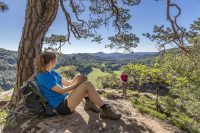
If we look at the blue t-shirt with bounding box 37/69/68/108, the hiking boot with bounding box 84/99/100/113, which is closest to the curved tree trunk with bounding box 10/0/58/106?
the hiking boot with bounding box 84/99/100/113

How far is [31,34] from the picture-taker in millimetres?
9883

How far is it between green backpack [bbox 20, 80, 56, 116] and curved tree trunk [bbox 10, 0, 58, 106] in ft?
11.8

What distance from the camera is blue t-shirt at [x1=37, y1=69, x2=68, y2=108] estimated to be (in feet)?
19.6

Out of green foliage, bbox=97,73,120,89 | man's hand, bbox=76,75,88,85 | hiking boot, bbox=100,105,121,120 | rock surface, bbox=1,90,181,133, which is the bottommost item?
green foliage, bbox=97,73,120,89

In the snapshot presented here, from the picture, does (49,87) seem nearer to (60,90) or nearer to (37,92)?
(60,90)

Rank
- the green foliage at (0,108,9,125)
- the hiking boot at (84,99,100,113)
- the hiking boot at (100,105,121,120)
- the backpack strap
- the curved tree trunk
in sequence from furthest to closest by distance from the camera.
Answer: the curved tree trunk, the green foliage at (0,108,9,125), the hiking boot at (84,99,100,113), the hiking boot at (100,105,121,120), the backpack strap

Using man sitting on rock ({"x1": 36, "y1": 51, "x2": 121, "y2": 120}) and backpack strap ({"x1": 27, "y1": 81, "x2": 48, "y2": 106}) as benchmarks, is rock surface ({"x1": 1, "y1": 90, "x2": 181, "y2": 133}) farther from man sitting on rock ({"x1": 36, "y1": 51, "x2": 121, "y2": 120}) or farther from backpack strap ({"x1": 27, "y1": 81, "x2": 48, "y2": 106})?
backpack strap ({"x1": 27, "y1": 81, "x2": 48, "y2": 106})

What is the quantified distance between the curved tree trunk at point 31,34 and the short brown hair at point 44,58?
4.00m

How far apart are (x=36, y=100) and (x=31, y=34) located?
4083 millimetres

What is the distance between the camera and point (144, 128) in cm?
718

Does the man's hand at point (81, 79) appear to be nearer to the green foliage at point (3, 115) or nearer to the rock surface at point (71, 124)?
the rock surface at point (71, 124)

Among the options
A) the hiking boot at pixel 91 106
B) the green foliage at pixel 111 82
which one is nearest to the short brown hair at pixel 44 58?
the hiking boot at pixel 91 106

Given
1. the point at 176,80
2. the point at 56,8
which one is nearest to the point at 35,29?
the point at 56,8

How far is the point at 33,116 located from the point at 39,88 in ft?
2.88
